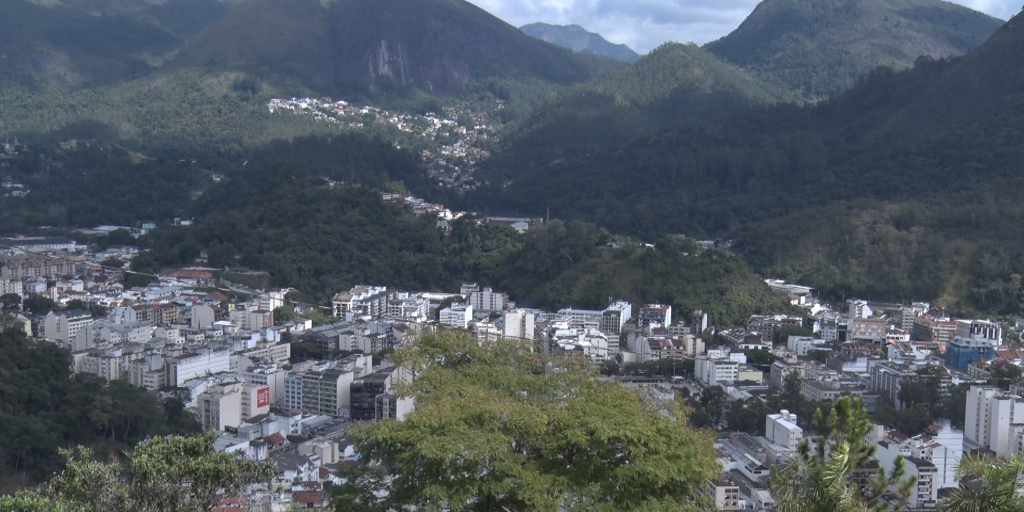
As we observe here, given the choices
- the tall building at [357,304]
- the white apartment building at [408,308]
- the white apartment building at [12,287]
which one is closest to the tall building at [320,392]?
the white apartment building at [408,308]

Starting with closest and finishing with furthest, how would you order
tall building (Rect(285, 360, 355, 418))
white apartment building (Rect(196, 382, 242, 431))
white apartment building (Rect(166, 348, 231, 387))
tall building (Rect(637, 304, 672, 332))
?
white apartment building (Rect(196, 382, 242, 431)), tall building (Rect(285, 360, 355, 418)), white apartment building (Rect(166, 348, 231, 387)), tall building (Rect(637, 304, 672, 332))

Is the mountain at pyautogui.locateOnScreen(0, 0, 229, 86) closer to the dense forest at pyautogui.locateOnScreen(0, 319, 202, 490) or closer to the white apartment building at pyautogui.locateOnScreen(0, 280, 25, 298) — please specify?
the white apartment building at pyautogui.locateOnScreen(0, 280, 25, 298)

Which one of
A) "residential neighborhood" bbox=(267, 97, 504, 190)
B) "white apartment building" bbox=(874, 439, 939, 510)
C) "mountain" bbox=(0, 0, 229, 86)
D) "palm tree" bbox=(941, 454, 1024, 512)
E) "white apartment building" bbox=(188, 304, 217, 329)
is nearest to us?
"palm tree" bbox=(941, 454, 1024, 512)

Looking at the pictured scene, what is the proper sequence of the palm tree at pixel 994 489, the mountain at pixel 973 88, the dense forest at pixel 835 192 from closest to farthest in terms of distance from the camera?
the palm tree at pixel 994 489, the dense forest at pixel 835 192, the mountain at pixel 973 88

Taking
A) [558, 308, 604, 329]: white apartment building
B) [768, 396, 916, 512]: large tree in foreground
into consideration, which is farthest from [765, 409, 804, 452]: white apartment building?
[768, 396, 916, 512]: large tree in foreground

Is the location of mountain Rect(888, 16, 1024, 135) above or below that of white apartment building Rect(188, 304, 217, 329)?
above

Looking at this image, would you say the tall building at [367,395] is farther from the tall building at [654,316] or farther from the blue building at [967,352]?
the blue building at [967,352]
